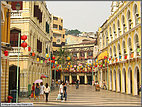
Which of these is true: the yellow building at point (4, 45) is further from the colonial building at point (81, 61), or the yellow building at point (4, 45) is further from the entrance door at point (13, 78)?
the colonial building at point (81, 61)

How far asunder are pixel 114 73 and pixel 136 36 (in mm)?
9095

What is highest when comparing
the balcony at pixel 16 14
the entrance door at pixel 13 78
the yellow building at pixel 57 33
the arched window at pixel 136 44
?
the yellow building at pixel 57 33

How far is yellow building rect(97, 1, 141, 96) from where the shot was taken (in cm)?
2253

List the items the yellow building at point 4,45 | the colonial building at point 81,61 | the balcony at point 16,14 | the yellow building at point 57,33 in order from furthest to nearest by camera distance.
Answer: the yellow building at point 57,33 → the colonial building at point 81,61 → the balcony at point 16,14 → the yellow building at point 4,45

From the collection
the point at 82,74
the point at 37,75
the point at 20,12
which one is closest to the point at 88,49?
the point at 82,74


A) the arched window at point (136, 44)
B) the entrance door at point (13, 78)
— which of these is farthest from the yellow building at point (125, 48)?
the entrance door at point (13, 78)

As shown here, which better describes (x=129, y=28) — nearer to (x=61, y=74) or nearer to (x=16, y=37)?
(x=16, y=37)

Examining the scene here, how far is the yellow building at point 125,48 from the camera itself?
22528 millimetres

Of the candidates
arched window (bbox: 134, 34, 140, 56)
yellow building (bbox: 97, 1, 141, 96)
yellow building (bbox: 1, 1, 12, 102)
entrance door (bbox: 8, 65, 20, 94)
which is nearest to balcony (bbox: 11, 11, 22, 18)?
entrance door (bbox: 8, 65, 20, 94)

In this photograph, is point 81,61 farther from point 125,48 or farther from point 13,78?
point 13,78

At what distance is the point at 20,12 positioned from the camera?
22.2 meters

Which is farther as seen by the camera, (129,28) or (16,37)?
(129,28)

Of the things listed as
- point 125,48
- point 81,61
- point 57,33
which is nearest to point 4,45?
point 125,48

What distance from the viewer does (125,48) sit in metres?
25.9
